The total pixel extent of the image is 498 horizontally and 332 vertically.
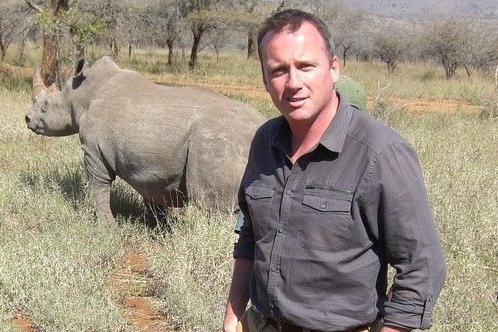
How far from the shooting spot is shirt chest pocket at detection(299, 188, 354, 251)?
1.96 metres

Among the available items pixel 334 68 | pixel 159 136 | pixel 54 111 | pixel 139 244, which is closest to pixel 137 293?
pixel 139 244

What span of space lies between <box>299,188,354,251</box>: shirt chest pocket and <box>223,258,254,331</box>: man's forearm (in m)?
0.51

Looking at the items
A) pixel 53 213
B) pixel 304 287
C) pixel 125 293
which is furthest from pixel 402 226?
pixel 53 213

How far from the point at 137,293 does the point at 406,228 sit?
11.5 feet

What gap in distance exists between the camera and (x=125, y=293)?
4961 mm

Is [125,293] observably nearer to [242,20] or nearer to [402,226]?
[402,226]

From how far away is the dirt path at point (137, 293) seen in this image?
4496mm

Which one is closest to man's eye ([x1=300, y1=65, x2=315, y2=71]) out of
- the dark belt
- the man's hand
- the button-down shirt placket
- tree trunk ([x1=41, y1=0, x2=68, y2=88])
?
the button-down shirt placket

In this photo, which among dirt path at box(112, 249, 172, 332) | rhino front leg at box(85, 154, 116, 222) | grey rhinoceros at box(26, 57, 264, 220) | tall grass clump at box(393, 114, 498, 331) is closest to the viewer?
tall grass clump at box(393, 114, 498, 331)

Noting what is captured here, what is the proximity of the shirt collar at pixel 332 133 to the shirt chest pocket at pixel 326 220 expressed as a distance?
0.46 ft

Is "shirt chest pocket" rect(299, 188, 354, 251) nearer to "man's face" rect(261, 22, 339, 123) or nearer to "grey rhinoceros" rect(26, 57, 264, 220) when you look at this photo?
"man's face" rect(261, 22, 339, 123)

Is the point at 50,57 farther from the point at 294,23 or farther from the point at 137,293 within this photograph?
the point at 294,23

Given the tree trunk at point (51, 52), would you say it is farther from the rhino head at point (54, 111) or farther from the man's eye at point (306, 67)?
the man's eye at point (306, 67)

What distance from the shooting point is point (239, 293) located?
253cm
